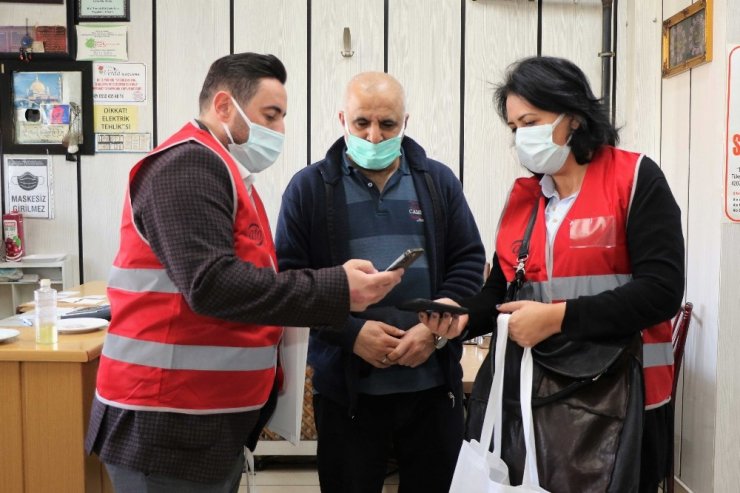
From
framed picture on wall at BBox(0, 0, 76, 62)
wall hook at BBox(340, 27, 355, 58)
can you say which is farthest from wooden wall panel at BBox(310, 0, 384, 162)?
framed picture on wall at BBox(0, 0, 76, 62)

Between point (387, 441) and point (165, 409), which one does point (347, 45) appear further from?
point (165, 409)

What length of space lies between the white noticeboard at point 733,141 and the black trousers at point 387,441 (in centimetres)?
150

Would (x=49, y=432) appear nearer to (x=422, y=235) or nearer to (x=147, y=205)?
(x=147, y=205)

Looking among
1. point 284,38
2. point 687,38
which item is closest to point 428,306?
point 687,38

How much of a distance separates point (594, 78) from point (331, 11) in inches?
59.9

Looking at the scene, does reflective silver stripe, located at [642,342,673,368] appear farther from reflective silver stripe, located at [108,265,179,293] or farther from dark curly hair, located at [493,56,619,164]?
reflective silver stripe, located at [108,265,179,293]

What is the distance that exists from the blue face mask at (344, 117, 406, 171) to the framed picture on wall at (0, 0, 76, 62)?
2558 millimetres

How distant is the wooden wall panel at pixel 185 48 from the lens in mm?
3699

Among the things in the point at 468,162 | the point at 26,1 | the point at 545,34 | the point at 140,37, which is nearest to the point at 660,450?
the point at 468,162

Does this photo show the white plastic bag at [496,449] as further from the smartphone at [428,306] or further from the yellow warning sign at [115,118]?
the yellow warning sign at [115,118]

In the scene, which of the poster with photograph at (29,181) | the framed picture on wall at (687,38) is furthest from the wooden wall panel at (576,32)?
the poster with photograph at (29,181)

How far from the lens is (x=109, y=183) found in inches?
149

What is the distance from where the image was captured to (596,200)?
141 centimetres

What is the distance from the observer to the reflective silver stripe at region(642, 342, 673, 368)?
1418 mm
